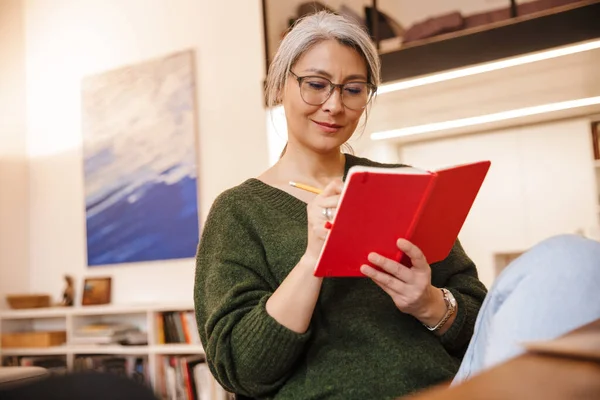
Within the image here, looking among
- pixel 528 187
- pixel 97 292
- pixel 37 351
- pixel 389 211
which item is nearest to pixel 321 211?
pixel 389 211

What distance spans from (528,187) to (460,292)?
2368 mm

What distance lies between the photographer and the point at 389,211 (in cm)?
81

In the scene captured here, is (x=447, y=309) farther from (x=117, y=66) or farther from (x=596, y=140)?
(x=117, y=66)

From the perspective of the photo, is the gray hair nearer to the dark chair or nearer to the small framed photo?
the dark chair

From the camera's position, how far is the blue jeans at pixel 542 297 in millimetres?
648

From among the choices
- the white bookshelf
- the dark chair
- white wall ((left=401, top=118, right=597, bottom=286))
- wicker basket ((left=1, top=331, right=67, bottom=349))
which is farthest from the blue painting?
the dark chair

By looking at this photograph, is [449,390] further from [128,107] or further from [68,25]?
[68,25]

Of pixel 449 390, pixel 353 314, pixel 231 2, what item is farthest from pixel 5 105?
pixel 449 390

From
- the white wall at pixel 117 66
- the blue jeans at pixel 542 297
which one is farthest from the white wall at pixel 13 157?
the blue jeans at pixel 542 297

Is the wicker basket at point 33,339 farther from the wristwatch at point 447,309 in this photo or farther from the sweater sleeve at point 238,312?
the wristwatch at point 447,309

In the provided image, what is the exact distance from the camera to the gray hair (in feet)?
3.56

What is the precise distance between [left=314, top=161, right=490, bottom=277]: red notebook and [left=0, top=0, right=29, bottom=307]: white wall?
325 centimetres

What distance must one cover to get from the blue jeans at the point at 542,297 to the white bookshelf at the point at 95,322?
7.62 ft

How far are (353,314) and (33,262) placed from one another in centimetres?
320
